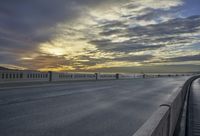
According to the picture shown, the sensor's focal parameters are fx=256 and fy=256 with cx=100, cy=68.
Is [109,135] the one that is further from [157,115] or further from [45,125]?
[157,115]

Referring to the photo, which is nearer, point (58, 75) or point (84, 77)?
point (58, 75)

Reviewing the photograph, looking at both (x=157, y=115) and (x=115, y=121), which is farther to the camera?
(x=115, y=121)

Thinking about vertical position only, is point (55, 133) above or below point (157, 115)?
below

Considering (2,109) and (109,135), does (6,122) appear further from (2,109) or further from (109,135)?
(109,135)

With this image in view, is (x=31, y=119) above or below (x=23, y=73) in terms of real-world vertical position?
below

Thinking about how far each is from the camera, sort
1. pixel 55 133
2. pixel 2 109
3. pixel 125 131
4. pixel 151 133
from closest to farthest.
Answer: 1. pixel 151 133
2. pixel 55 133
3. pixel 125 131
4. pixel 2 109

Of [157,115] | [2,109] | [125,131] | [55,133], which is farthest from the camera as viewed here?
[2,109]

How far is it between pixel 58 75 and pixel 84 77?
9.50 meters

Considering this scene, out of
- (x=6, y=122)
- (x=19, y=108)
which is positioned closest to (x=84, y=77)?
(x=19, y=108)

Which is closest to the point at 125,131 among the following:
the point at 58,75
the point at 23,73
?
the point at 23,73

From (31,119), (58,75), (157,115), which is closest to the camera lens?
(157,115)

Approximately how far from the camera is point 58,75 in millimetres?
32812

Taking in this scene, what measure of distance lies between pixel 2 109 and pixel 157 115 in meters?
7.80

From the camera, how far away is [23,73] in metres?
25.4
